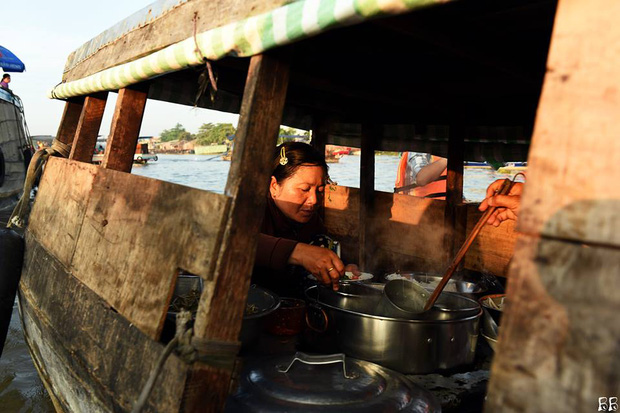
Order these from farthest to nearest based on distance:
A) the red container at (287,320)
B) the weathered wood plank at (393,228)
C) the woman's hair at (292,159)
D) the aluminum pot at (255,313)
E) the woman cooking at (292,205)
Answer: the weathered wood plank at (393,228)
the woman's hair at (292,159)
the woman cooking at (292,205)
the red container at (287,320)
the aluminum pot at (255,313)

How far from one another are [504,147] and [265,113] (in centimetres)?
407

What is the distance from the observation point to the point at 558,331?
1.03 metres

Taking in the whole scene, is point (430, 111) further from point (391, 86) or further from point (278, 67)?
point (278, 67)

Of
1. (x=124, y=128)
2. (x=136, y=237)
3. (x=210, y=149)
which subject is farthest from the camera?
(x=210, y=149)

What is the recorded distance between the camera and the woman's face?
13.2 feet

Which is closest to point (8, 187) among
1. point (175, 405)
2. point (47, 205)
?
point (47, 205)

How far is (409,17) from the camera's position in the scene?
221 centimetres

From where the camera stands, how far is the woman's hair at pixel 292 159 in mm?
4004

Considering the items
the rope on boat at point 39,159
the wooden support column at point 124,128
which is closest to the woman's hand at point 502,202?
the wooden support column at point 124,128

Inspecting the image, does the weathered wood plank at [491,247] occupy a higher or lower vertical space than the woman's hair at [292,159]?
lower

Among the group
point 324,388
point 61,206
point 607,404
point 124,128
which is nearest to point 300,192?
point 124,128

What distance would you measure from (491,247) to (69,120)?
4.66m

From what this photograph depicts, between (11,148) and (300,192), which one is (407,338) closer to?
(300,192)

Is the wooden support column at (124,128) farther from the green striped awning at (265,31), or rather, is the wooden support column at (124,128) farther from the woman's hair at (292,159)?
the woman's hair at (292,159)
